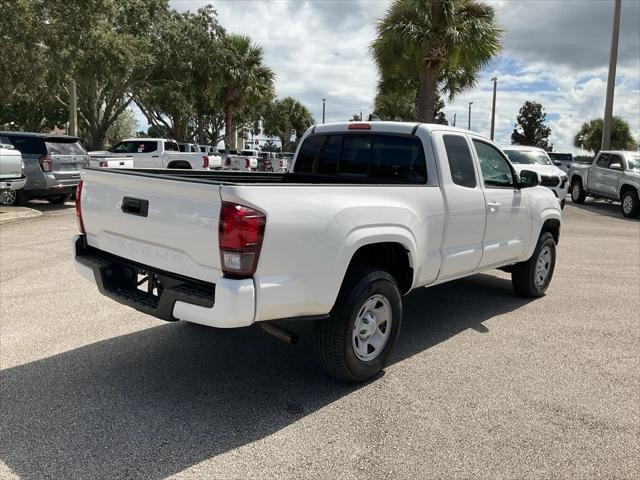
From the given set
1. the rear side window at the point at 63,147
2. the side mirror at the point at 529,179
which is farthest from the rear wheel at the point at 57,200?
the side mirror at the point at 529,179

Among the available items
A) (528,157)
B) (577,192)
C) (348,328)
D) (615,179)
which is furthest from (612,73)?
(348,328)

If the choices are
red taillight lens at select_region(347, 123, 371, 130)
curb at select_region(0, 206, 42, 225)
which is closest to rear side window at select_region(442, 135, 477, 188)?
red taillight lens at select_region(347, 123, 371, 130)

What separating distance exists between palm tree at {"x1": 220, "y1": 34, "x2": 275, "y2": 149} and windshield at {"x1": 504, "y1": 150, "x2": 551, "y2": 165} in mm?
19583

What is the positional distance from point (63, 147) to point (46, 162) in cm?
64

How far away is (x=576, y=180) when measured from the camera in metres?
20.1

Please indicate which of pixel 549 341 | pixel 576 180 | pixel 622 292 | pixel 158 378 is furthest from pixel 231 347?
pixel 576 180

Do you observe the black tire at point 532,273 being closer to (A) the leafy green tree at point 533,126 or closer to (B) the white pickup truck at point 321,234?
(B) the white pickup truck at point 321,234

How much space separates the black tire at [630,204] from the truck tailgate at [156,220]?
16.2 meters

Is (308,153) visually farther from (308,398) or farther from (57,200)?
(57,200)

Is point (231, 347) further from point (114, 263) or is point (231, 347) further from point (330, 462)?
point (330, 462)

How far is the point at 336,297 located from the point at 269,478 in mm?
1188

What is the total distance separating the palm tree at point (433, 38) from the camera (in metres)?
18.3

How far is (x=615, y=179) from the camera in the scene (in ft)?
57.1

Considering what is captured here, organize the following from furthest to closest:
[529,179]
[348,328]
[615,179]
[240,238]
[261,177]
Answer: [615,179] → [529,179] → [261,177] → [348,328] → [240,238]
